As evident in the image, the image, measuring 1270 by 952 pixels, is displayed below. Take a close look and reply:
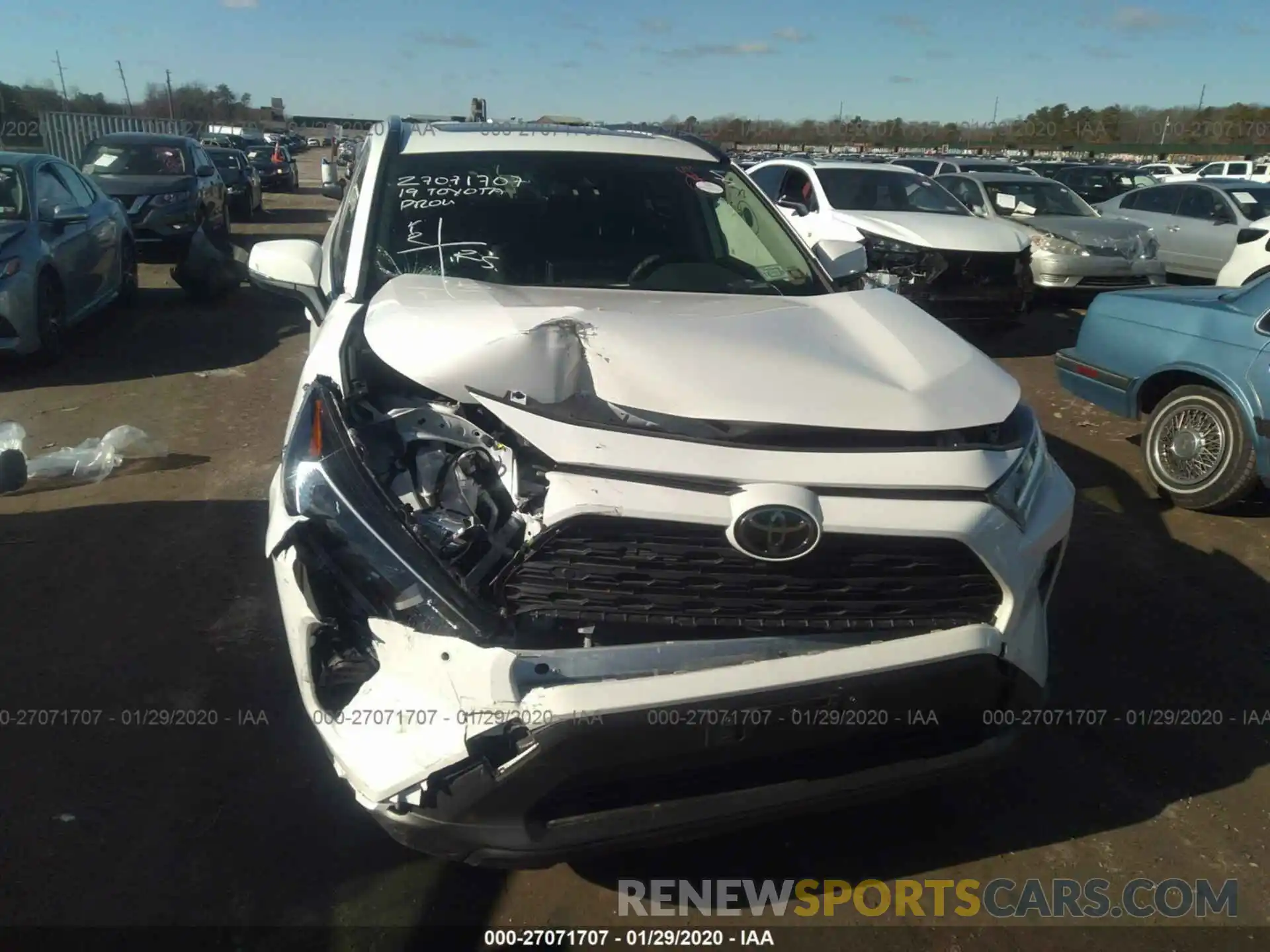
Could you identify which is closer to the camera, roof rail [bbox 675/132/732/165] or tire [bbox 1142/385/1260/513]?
roof rail [bbox 675/132/732/165]

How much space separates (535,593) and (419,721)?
37 cm

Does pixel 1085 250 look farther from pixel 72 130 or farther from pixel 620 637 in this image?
pixel 72 130

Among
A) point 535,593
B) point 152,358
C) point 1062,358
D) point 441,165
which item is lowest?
point 152,358

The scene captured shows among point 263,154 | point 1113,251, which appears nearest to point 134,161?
point 1113,251

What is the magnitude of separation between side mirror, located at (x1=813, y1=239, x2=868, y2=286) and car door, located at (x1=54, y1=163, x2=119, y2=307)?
671 centimetres

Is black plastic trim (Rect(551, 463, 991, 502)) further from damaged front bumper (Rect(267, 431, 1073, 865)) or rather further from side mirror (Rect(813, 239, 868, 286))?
side mirror (Rect(813, 239, 868, 286))

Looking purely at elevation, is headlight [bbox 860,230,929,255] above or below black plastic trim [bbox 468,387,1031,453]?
below

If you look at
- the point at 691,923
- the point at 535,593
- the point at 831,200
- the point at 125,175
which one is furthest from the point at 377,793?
the point at 125,175

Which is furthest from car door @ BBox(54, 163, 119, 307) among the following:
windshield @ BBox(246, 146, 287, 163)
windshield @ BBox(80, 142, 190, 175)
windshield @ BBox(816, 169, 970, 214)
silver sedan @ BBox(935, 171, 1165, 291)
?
windshield @ BBox(246, 146, 287, 163)

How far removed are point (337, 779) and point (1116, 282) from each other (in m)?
10.6

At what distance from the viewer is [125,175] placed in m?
12.3

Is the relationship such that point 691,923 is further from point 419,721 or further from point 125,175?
point 125,175

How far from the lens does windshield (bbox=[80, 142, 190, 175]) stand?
12.5 m

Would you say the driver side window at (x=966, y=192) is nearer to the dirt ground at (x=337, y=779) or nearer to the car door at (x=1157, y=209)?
the car door at (x=1157, y=209)
